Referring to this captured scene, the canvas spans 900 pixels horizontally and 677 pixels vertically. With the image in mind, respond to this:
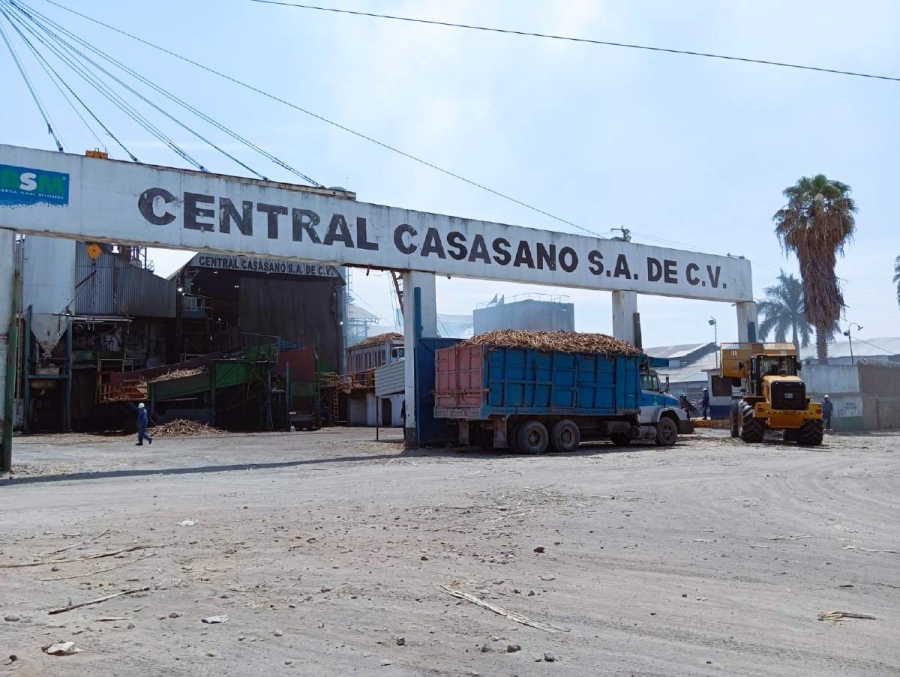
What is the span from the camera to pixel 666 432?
896 inches

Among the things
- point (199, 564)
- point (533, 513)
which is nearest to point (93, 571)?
point (199, 564)

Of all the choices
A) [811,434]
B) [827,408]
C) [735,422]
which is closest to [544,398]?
[811,434]

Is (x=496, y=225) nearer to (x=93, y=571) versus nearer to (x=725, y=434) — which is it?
(x=725, y=434)

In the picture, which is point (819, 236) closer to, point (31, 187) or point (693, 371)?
point (693, 371)

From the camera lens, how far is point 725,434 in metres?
27.8

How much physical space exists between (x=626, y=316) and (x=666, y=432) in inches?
198

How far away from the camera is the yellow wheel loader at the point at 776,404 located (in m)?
22.4

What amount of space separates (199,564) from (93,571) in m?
0.89

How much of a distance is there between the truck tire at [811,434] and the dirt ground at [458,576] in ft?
30.5

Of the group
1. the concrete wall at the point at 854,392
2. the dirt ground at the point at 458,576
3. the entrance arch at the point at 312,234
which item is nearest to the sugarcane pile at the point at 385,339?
the entrance arch at the point at 312,234

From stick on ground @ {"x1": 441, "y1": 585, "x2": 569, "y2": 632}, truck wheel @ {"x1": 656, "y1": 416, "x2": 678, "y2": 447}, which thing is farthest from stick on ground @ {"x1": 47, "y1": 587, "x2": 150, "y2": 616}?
truck wheel @ {"x1": 656, "y1": 416, "x2": 678, "y2": 447}

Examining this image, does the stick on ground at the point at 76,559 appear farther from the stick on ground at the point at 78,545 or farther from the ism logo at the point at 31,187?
the ism logo at the point at 31,187

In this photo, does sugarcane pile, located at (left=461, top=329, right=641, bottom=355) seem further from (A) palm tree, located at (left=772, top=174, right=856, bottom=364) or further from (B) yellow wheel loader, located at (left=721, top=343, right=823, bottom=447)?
(A) palm tree, located at (left=772, top=174, right=856, bottom=364)

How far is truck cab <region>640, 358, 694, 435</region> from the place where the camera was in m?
22.5
